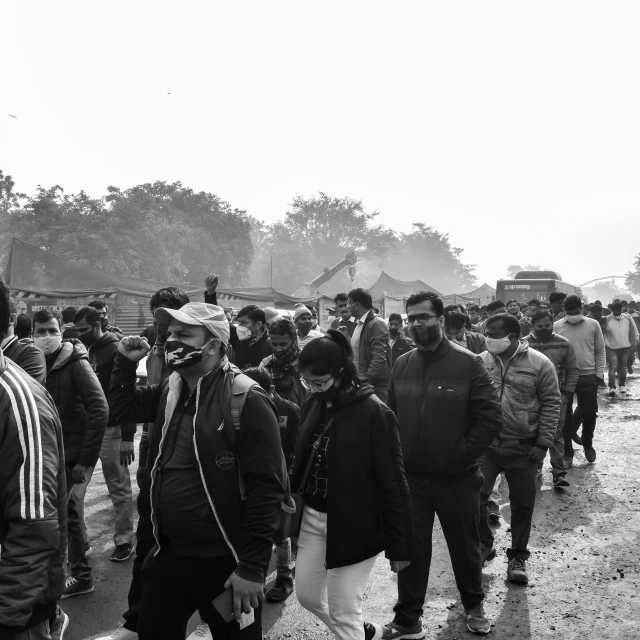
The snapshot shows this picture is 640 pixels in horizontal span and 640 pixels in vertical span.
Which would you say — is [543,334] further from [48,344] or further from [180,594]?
[180,594]

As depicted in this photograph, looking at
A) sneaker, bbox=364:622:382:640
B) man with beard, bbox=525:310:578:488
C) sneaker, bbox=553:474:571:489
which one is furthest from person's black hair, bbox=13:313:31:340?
sneaker, bbox=553:474:571:489

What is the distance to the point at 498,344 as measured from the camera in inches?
198

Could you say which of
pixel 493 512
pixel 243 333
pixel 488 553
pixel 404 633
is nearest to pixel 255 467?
pixel 404 633

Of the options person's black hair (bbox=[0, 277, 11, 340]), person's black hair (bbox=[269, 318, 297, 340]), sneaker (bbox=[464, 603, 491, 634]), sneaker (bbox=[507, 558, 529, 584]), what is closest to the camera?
person's black hair (bbox=[0, 277, 11, 340])

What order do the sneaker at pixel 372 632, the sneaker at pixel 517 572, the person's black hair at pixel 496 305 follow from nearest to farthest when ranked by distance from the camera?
the sneaker at pixel 372 632, the sneaker at pixel 517 572, the person's black hair at pixel 496 305

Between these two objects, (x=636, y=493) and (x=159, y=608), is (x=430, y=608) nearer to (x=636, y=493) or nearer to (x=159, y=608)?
(x=159, y=608)

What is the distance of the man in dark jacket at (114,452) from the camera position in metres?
5.03

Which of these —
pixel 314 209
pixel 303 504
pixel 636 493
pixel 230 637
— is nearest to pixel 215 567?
pixel 230 637

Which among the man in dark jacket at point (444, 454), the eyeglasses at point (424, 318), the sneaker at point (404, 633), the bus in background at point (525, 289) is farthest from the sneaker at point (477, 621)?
the bus in background at point (525, 289)

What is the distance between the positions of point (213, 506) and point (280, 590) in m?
2.29

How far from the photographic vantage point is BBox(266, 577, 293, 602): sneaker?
4.38m

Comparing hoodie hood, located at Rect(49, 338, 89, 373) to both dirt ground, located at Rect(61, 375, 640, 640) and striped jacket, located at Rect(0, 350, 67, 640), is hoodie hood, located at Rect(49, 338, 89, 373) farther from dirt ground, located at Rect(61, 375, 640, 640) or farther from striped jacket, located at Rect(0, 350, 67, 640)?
striped jacket, located at Rect(0, 350, 67, 640)

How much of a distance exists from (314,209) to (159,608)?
72.6 m

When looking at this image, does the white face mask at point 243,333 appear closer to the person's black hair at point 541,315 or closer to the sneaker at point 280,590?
the sneaker at point 280,590
